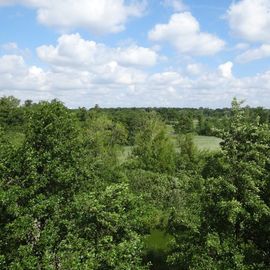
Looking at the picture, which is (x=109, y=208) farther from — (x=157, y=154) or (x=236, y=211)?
(x=157, y=154)

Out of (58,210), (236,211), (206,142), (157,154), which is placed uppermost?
(236,211)

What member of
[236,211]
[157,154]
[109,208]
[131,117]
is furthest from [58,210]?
[131,117]

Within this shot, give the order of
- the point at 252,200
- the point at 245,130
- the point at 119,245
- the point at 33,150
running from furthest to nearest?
the point at 33,150 < the point at 245,130 < the point at 252,200 < the point at 119,245

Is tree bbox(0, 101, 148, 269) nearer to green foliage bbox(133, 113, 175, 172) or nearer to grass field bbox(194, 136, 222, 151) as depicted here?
green foliage bbox(133, 113, 175, 172)

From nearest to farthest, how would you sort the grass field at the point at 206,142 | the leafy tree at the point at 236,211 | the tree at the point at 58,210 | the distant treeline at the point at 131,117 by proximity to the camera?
1. the tree at the point at 58,210
2. the leafy tree at the point at 236,211
3. the distant treeline at the point at 131,117
4. the grass field at the point at 206,142

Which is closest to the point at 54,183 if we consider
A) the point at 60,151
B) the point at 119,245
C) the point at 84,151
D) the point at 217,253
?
the point at 60,151

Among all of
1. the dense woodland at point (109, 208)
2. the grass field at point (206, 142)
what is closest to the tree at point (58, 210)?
the dense woodland at point (109, 208)

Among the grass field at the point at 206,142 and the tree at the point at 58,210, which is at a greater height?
the tree at the point at 58,210

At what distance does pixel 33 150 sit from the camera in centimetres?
2795

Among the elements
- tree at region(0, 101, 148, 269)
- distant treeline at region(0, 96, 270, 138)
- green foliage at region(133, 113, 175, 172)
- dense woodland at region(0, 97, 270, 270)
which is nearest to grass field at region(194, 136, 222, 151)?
distant treeline at region(0, 96, 270, 138)

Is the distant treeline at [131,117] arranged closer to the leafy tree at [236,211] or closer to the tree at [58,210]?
the leafy tree at [236,211]

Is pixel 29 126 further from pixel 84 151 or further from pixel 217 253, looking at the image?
pixel 217 253

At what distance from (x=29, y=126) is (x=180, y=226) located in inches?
518

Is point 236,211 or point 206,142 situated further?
point 206,142
